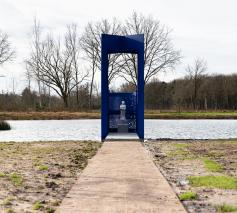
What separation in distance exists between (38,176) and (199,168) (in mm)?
3296

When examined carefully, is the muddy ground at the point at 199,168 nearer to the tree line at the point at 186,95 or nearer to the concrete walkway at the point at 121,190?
the concrete walkway at the point at 121,190

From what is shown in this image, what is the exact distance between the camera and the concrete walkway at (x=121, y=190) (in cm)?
530

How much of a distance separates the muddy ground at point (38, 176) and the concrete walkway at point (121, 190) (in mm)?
246

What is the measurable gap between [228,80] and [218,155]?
3783cm

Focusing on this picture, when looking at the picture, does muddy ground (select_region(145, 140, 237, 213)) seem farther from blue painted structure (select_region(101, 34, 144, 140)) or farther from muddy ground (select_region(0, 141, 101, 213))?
blue painted structure (select_region(101, 34, 144, 140))

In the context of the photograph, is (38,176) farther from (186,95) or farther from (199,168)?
(186,95)

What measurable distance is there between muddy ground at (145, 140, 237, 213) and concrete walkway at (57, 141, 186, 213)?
26 centimetres

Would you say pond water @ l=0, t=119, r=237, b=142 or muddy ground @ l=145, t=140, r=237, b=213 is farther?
pond water @ l=0, t=119, r=237, b=142

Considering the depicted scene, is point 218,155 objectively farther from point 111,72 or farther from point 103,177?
point 111,72

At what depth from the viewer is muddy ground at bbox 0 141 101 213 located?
18.3ft

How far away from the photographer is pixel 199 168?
8.77 m

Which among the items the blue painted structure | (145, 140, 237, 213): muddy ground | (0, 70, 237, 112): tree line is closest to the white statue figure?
the blue painted structure

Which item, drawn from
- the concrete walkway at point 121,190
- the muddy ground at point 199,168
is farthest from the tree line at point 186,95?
the concrete walkway at point 121,190

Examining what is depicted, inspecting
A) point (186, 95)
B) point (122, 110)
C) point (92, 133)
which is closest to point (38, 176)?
point (122, 110)
